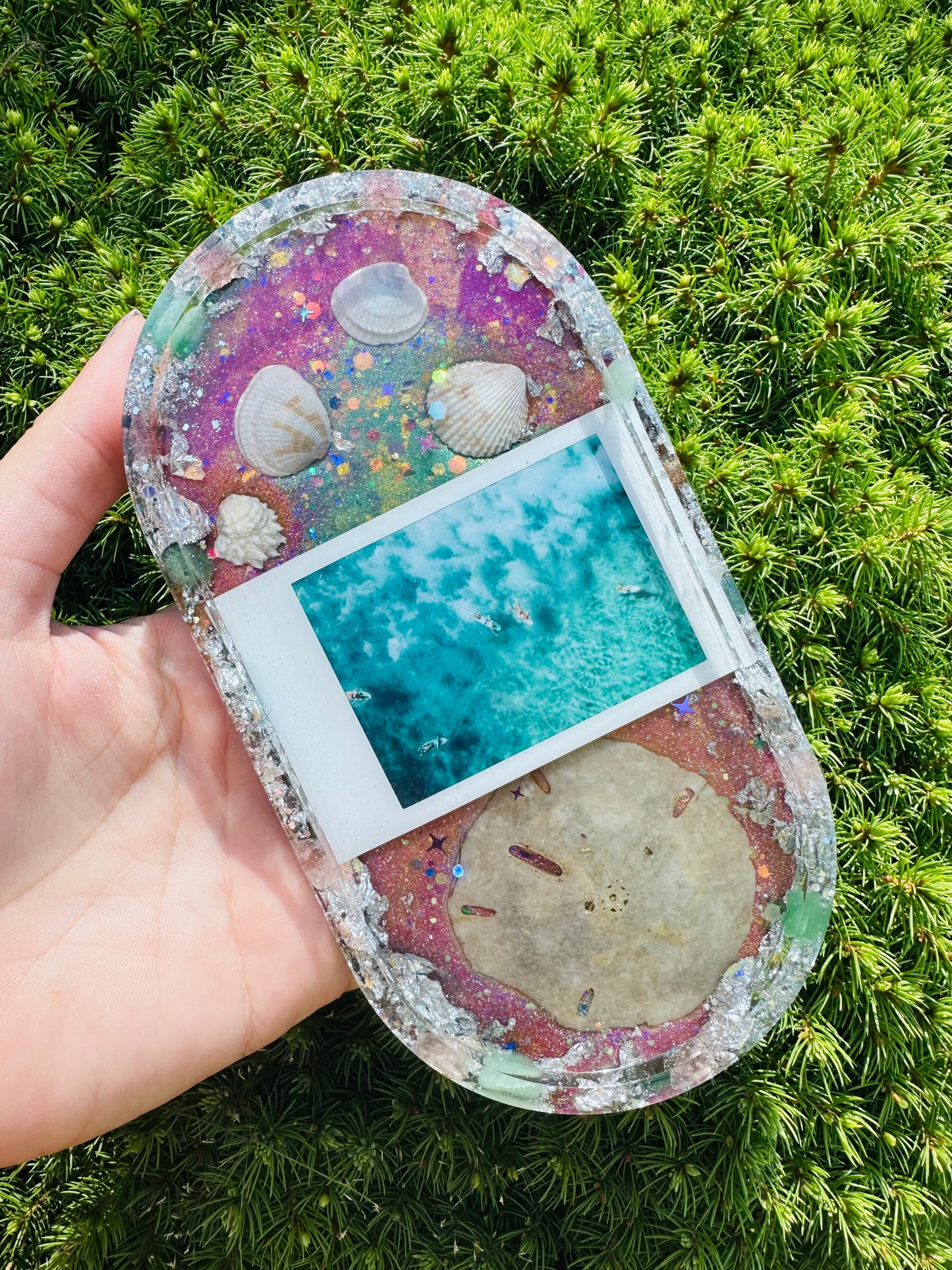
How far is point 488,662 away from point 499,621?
3.2 inches

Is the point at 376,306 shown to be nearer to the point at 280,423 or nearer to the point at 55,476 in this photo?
the point at 280,423

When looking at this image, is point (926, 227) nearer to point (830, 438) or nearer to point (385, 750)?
point (830, 438)

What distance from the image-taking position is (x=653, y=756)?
66.3 inches

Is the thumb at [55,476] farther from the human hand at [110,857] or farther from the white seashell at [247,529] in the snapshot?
the white seashell at [247,529]

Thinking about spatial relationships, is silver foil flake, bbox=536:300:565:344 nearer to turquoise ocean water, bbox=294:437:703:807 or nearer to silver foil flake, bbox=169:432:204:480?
turquoise ocean water, bbox=294:437:703:807

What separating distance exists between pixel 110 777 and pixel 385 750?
0.53 metres

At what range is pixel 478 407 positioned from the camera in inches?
65.1

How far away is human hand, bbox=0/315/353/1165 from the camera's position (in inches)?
61.8

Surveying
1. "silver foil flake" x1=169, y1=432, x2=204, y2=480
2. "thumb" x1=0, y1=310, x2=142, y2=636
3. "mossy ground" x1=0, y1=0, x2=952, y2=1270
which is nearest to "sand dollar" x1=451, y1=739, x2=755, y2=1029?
"mossy ground" x1=0, y1=0, x2=952, y2=1270

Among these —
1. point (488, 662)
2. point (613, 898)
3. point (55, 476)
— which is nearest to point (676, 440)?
point (488, 662)

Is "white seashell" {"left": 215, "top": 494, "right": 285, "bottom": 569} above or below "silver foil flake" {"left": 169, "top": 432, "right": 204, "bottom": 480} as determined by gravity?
below

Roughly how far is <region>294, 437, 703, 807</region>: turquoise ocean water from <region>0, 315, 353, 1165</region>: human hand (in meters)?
0.33

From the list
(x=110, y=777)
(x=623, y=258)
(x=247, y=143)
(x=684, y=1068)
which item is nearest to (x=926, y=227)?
(x=623, y=258)

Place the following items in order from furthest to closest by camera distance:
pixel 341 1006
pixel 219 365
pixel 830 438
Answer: pixel 341 1006 → pixel 830 438 → pixel 219 365
